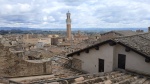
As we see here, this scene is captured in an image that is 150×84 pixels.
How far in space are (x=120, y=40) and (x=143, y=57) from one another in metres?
1.92

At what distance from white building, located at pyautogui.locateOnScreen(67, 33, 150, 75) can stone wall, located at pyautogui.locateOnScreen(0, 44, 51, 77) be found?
3252mm

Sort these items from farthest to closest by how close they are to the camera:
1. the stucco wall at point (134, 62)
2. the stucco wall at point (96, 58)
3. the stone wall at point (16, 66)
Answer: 1. the stone wall at point (16, 66)
2. the stucco wall at point (96, 58)
3. the stucco wall at point (134, 62)

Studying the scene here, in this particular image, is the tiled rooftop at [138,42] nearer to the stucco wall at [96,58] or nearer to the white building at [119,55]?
the white building at [119,55]

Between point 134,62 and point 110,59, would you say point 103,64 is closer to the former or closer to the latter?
point 110,59

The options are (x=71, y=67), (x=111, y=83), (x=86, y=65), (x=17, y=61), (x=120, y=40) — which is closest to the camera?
(x=111, y=83)

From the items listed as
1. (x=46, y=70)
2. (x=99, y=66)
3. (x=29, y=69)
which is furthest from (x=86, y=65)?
(x=29, y=69)

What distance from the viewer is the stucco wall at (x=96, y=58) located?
510 inches

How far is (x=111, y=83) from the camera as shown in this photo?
873 centimetres

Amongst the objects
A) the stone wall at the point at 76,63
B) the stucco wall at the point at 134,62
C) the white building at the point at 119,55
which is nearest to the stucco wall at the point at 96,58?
the white building at the point at 119,55

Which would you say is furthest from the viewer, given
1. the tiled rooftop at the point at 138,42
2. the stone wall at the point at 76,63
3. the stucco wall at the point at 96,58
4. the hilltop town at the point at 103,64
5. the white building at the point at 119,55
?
the stone wall at the point at 76,63

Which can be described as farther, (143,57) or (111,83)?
(143,57)

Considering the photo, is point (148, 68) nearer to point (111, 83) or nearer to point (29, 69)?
point (111, 83)

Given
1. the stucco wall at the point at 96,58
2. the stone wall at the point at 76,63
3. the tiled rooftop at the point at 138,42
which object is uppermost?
the tiled rooftop at the point at 138,42

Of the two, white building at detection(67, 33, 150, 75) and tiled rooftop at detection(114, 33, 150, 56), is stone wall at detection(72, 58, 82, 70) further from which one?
tiled rooftop at detection(114, 33, 150, 56)
